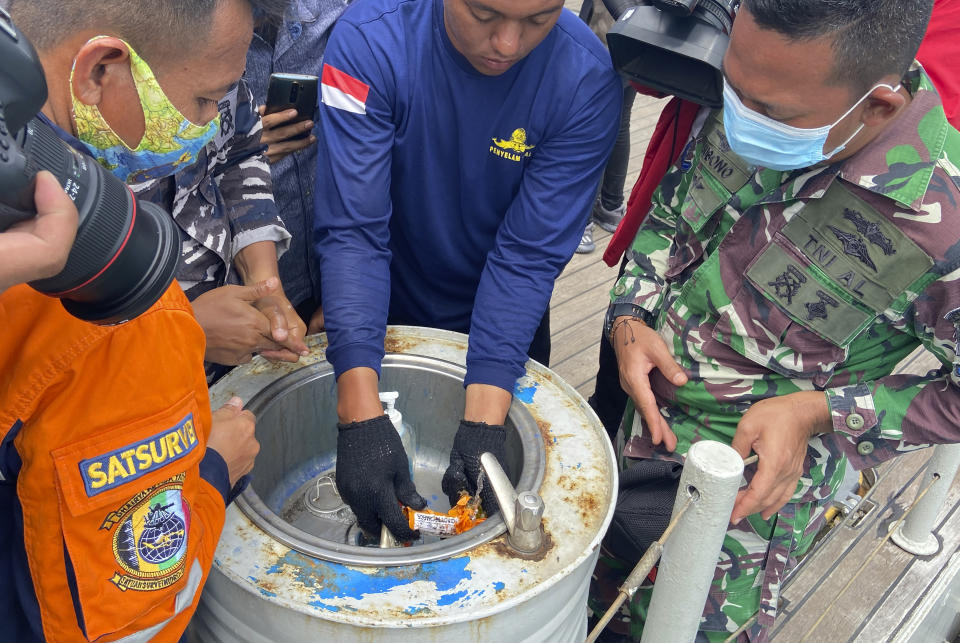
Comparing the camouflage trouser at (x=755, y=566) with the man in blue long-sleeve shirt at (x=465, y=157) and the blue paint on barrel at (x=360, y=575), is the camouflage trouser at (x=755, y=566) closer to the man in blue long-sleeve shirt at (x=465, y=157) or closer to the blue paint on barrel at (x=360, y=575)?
the man in blue long-sleeve shirt at (x=465, y=157)

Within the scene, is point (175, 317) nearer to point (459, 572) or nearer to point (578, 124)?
point (459, 572)

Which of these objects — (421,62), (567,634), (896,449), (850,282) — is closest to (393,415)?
(567,634)

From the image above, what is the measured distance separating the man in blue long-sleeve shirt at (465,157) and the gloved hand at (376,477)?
0.03 metres

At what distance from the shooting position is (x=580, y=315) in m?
3.67

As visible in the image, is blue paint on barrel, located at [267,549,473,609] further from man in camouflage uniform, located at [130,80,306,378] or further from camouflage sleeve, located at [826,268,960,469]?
camouflage sleeve, located at [826,268,960,469]

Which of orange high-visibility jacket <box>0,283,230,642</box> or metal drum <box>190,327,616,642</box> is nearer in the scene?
orange high-visibility jacket <box>0,283,230,642</box>

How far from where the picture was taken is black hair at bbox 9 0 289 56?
1.00 meters

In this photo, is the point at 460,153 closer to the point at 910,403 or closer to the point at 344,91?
the point at 344,91

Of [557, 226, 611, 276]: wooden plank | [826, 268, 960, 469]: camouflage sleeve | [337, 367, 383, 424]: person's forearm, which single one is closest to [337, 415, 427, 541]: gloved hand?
[337, 367, 383, 424]: person's forearm

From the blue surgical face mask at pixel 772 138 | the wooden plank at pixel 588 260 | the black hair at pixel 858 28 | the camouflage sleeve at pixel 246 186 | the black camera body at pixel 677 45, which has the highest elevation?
the black hair at pixel 858 28

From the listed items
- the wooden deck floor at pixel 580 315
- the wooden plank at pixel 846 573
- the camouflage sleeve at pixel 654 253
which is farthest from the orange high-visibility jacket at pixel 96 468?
the wooden deck floor at pixel 580 315

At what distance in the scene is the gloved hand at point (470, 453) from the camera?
1.49 metres

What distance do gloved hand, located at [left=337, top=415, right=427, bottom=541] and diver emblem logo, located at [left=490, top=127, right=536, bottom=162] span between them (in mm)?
681

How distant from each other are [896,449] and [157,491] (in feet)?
4.76
